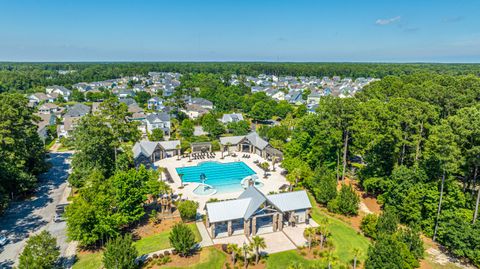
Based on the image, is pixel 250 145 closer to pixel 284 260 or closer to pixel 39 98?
pixel 284 260

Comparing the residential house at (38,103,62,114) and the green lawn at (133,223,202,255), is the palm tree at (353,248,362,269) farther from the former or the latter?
the residential house at (38,103,62,114)

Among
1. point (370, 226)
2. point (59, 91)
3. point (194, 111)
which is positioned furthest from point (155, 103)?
Result: point (370, 226)

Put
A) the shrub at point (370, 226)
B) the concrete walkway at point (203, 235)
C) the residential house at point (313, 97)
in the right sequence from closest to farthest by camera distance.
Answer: the concrete walkway at point (203, 235) < the shrub at point (370, 226) < the residential house at point (313, 97)

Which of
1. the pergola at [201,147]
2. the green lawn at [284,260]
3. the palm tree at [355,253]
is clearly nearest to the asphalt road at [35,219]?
the green lawn at [284,260]

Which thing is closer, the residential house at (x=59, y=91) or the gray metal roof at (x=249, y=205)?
the gray metal roof at (x=249, y=205)

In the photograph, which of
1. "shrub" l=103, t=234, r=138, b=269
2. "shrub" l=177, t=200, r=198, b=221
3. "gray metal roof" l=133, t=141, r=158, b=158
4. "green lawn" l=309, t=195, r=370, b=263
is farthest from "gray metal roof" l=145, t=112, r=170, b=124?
"shrub" l=103, t=234, r=138, b=269

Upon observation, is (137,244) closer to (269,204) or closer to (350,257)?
(269,204)

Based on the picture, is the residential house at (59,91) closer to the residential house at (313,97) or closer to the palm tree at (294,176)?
the residential house at (313,97)
